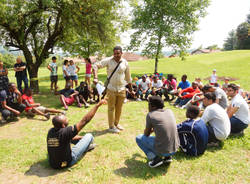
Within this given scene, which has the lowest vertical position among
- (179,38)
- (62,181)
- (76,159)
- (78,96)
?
(62,181)

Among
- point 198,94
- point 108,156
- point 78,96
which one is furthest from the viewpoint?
point 78,96

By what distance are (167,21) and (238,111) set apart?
20.3m

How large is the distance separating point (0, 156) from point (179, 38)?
2287 cm

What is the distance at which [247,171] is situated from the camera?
3.49m

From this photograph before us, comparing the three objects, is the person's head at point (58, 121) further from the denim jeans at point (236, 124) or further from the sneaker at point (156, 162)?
the denim jeans at point (236, 124)

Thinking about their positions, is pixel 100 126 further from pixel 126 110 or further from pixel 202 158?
pixel 202 158

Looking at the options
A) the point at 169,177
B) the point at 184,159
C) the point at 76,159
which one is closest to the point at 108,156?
the point at 76,159

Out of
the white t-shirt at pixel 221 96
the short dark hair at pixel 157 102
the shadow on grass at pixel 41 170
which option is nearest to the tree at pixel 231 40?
the white t-shirt at pixel 221 96

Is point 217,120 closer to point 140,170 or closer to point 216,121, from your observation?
point 216,121

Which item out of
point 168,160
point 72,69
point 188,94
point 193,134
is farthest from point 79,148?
point 72,69

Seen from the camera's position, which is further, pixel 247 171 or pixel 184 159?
pixel 184 159

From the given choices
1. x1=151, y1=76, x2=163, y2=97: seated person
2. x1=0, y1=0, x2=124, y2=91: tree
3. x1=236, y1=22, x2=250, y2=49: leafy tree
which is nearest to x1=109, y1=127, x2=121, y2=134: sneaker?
x1=151, y1=76, x2=163, y2=97: seated person

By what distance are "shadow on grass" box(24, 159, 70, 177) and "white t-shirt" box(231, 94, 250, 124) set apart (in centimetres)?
478

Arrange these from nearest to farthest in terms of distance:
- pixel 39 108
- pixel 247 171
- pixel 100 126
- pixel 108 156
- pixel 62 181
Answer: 1. pixel 62 181
2. pixel 247 171
3. pixel 108 156
4. pixel 100 126
5. pixel 39 108
